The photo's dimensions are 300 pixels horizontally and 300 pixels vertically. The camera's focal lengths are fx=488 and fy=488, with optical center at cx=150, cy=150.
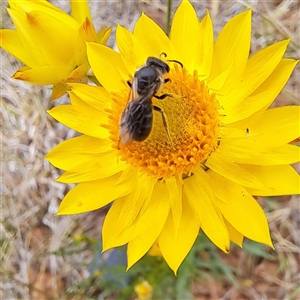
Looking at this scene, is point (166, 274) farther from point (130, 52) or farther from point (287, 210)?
point (130, 52)

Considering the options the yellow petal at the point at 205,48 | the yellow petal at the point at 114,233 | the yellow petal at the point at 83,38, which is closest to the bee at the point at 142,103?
the yellow petal at the point at 205,48

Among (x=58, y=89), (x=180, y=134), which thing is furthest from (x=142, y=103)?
(x=58, y=89)

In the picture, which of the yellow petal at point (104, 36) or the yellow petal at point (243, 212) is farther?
the yellow petal at point (104, 36)

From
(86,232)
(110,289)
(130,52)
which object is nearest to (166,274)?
(110,289)

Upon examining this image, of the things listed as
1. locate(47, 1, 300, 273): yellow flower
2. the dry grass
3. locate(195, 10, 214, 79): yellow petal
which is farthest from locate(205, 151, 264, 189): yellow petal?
the dry grass

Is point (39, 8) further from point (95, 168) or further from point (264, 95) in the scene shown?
point (264, 95)

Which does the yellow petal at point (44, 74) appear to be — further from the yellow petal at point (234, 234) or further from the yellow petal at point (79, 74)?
the yellow petal at point (234, 234)

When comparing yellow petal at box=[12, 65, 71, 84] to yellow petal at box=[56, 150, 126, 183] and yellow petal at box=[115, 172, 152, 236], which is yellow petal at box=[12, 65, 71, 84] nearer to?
yellow petal at box=[56, 150, 126, 183]
